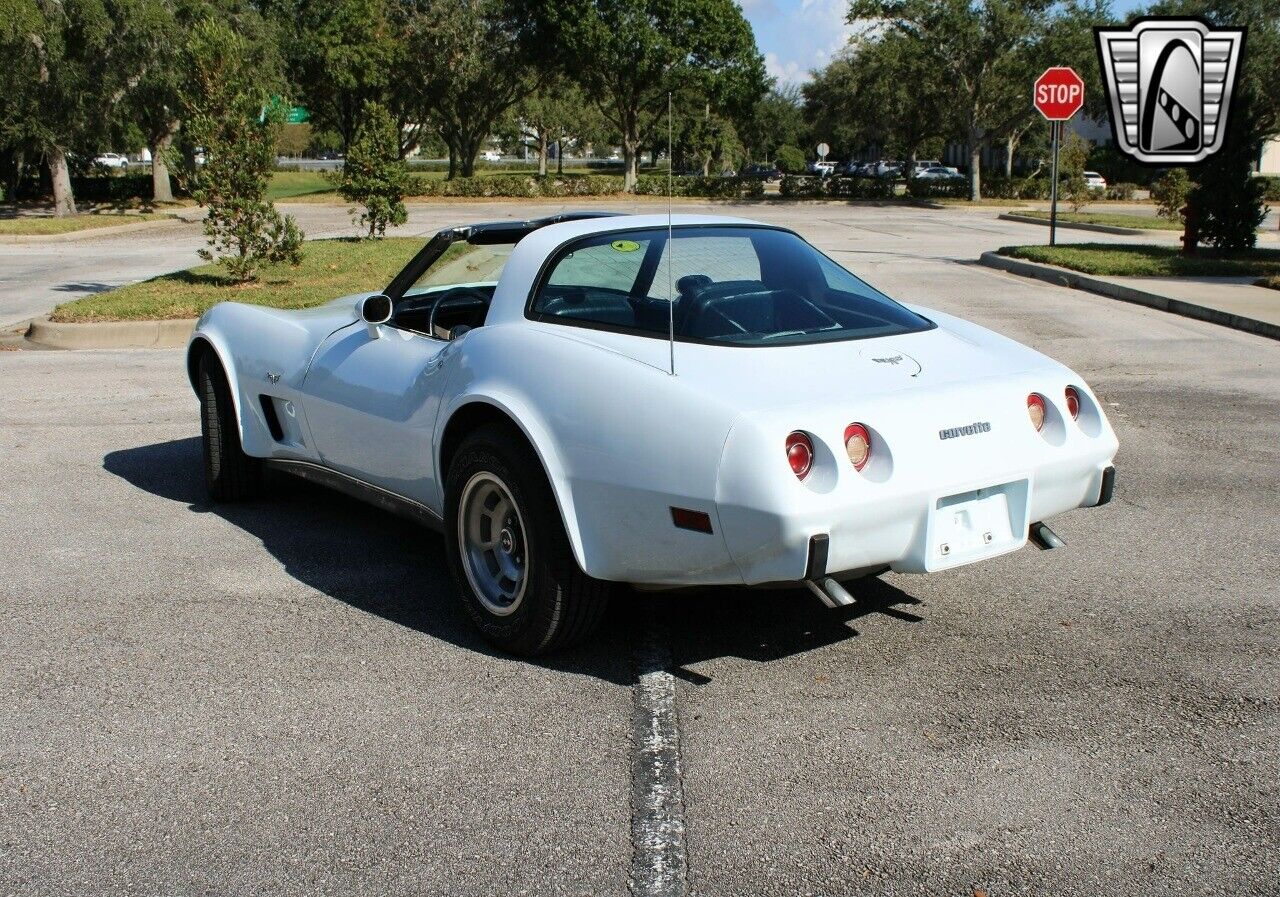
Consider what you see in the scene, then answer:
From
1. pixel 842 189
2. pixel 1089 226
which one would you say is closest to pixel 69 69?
pixel 1089 226

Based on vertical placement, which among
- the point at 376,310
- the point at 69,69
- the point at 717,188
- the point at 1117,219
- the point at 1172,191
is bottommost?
the point at 376,310

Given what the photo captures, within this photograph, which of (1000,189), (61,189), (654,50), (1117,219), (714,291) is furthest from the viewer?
(1000,189)

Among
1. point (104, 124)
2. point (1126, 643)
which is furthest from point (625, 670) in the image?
point (104, 124)

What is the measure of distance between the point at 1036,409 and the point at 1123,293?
13.0m

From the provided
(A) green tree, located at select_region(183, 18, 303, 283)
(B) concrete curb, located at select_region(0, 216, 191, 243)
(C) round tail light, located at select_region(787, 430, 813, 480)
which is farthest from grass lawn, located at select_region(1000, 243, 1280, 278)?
(B) concrete curb, located at select_region(0, 216, 191, 243)

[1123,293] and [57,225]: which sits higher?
[57,225]

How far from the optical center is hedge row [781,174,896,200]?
51.4 metres

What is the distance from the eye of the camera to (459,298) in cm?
533

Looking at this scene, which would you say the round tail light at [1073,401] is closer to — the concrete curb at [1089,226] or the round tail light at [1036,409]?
the round tail light at [1036,409]

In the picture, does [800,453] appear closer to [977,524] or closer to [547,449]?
[977,524]

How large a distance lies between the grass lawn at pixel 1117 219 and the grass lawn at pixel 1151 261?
1114 centimetres

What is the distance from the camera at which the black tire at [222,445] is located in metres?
6.23

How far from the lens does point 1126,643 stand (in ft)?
14.8

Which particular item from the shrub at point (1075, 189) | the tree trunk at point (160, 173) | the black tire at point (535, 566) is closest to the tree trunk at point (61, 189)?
the tree trunk at point (160, 173)
